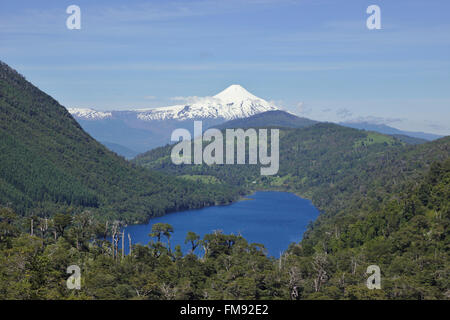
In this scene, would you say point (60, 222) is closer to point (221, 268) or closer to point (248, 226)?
point (221, 268)

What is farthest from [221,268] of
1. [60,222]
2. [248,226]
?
[248,226]

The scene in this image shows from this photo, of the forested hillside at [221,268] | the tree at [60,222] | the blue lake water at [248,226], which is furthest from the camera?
the blue lake water at [248,226]

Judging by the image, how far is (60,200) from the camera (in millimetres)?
172125

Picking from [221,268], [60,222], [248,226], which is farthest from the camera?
[248,226]

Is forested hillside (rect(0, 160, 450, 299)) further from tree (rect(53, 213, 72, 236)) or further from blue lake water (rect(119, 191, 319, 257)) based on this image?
blue lake water (rect(119, 191, 319, 257))

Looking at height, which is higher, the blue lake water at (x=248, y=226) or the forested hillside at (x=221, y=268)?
the forested hillside at (x=221, y=268)

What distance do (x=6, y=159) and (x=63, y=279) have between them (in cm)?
13709

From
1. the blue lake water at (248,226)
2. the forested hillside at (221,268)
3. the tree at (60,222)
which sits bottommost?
the blue lake water at (248,226)

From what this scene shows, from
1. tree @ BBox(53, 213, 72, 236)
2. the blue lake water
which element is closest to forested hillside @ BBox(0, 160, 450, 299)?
tree @ BBox(53, 213, 72, 236)

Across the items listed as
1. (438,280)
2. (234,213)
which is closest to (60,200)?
(234,213)

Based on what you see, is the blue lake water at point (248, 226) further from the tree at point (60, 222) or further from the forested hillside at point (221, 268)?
the forested hillside at point (221, 268)

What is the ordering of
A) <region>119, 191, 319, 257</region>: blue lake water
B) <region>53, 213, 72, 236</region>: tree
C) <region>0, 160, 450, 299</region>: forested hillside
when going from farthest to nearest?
<region>119, 191, 319, 257</region>: blue lake water < <region>53, 213, 72, 236</region>: tree < <region>0, 160, 450, 299</region>: forested hillside

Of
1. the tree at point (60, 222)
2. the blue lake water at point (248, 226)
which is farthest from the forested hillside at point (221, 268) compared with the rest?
the blue lake water at point (248, 226)

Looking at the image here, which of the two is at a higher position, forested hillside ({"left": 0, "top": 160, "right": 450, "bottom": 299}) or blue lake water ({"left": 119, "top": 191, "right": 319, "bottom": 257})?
forested hillside ({"left": 0, "top": 160, "right": 450, "bottom": 299})
